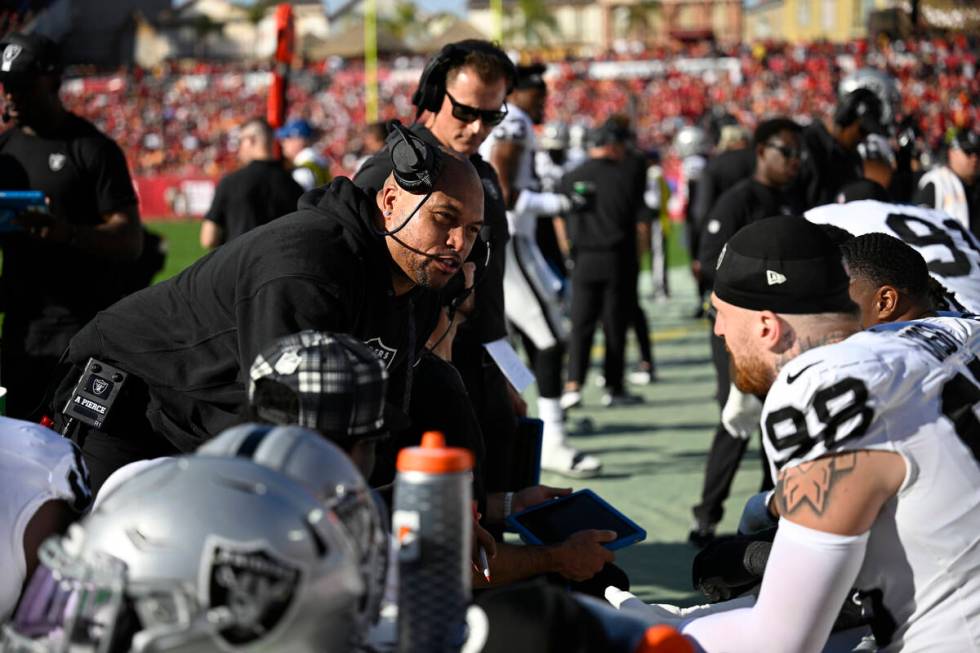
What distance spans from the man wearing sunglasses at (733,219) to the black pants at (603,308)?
1.95 m

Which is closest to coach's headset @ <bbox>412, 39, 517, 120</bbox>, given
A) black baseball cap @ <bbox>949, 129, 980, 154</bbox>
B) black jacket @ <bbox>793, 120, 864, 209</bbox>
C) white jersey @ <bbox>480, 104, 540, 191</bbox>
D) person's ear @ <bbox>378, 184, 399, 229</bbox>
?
white jersey @ <bbox>480, 104, 540, 191</bbox>

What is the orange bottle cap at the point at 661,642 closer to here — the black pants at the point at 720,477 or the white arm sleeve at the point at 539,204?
the black pants at the point at 720,477

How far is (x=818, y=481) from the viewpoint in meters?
2.36

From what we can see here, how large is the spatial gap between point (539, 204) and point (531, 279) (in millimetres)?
616

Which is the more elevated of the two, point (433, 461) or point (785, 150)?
point (433, 461)

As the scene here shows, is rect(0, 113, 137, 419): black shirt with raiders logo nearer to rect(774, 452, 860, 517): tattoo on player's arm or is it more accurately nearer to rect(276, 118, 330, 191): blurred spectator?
rect(774, 452, 860, 517): tattoo on player's arm

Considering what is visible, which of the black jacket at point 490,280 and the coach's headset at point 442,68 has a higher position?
the coach's headset at point 442,68

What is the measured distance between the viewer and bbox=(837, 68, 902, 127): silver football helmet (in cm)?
785

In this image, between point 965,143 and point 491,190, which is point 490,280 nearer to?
point 491,190

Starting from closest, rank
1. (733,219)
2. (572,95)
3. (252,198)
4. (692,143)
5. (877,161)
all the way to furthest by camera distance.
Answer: (877,161) → (733,219) → (252,198) → (692,143) → (572,95)

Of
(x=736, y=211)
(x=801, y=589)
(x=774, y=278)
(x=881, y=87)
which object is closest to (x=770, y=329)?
(x=774, y=278)

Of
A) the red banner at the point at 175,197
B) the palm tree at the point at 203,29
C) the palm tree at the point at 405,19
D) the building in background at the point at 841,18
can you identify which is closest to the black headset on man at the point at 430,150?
the building in background at the point at 841,18

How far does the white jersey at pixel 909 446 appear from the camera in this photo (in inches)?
93.2

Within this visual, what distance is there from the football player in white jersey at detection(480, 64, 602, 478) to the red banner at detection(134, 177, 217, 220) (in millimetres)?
29123
